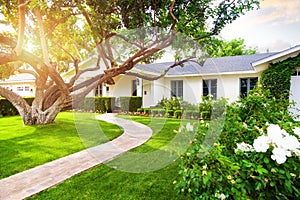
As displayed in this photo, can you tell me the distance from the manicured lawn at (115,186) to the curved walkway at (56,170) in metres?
0.25

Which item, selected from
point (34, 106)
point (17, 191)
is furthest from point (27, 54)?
point (17, 191)

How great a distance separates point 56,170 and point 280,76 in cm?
1161

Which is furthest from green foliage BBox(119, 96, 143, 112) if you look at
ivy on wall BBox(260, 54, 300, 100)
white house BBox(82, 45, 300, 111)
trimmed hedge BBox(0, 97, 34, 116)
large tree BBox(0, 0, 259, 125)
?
trimmed hedge BBox(0, 97, 34, 116)

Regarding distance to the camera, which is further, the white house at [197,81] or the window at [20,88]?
the window at [20,88]

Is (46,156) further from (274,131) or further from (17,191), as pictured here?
(274,131)

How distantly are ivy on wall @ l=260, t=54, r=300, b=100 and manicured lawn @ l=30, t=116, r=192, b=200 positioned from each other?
9.29 m

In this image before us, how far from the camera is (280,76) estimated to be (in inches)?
444

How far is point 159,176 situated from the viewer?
4.14 m

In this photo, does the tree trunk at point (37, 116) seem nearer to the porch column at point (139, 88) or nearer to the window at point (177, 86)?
the porch column at point (139, 88)

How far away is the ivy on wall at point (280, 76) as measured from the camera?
11.0 m

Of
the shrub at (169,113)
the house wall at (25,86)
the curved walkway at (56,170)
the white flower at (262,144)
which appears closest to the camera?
the white flower at (262,144)

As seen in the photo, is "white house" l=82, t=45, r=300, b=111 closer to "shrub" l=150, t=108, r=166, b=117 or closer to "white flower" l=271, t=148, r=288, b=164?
"shrub" l=150, t=108, r=166, b=117

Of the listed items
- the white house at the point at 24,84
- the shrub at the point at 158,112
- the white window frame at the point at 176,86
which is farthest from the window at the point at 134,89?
the white house at the point at 24,84

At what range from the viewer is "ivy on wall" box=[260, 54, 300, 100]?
36.2 ft
